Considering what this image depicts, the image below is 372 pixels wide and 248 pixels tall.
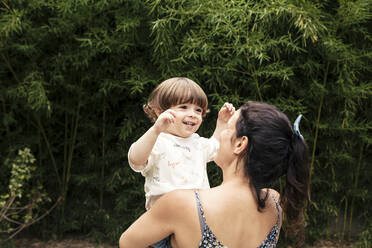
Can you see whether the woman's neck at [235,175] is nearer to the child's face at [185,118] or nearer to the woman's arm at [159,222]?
the woman's arm at [159,222]

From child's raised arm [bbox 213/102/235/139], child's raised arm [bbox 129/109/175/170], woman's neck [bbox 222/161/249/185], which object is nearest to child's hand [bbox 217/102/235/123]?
child's raised arm [bbox 213/102/235/139]

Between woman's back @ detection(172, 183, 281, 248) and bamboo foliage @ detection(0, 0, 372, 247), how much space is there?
1.72m

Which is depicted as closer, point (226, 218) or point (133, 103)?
point (226, 218)

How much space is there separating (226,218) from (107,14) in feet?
9.31

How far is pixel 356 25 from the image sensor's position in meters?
3.51

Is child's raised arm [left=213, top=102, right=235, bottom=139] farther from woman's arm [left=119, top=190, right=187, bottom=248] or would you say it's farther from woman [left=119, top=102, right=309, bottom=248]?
woman's arm [left=119, top=190, right=187, bottom=248]

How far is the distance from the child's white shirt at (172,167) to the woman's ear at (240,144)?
0.44m

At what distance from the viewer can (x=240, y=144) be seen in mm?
1315

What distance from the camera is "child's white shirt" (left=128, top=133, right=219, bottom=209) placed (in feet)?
5.50

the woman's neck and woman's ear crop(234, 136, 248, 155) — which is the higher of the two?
woman's ear crop(234, 136, 248, 155)

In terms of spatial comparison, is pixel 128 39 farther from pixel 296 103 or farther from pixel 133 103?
pixel 296 103

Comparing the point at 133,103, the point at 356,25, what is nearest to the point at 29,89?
the point at 133,103

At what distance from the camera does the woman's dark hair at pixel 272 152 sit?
1268 mm

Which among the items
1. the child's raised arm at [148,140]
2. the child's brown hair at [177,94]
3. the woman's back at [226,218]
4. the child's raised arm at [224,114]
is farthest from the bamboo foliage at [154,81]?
the woman's back at [226,218]
